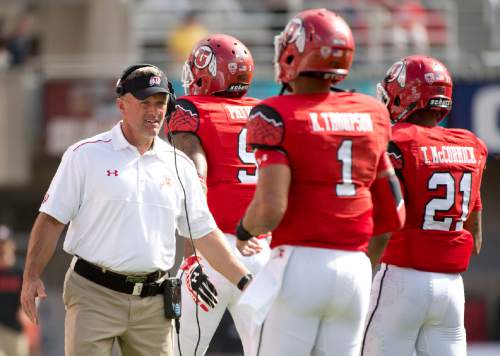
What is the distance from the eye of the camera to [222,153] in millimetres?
6715

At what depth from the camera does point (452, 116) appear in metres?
15.0

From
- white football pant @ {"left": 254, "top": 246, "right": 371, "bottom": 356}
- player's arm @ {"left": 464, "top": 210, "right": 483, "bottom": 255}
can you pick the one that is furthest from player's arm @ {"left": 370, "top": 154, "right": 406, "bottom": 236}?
player's arm @ {"left": 464, "top": 210, "right": 483, "bottom": 255}

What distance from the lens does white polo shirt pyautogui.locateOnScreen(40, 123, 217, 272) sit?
5.81 meters

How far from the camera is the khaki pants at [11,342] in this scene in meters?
11.8

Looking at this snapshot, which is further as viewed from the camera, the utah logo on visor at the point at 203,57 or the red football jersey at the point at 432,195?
the utah logo on visor at the point at 203,57

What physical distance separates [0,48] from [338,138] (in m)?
12.5

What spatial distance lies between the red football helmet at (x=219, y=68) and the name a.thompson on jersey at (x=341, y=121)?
5.60 ft

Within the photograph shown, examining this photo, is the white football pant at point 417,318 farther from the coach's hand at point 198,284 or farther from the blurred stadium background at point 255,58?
the blurred stadium background at point 255,58

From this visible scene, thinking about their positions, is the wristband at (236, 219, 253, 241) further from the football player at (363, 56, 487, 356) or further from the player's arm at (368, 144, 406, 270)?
the football player at (363, 56, 487, 356)

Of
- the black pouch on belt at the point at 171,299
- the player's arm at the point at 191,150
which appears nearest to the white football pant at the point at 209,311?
the player's arm at the point at 191,150

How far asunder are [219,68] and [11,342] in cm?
572

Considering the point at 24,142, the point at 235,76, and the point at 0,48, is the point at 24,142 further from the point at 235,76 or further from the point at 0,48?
the point at 235,76

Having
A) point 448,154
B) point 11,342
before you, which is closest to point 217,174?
point 448,154

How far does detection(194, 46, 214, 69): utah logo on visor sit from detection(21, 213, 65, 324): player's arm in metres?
1.56
